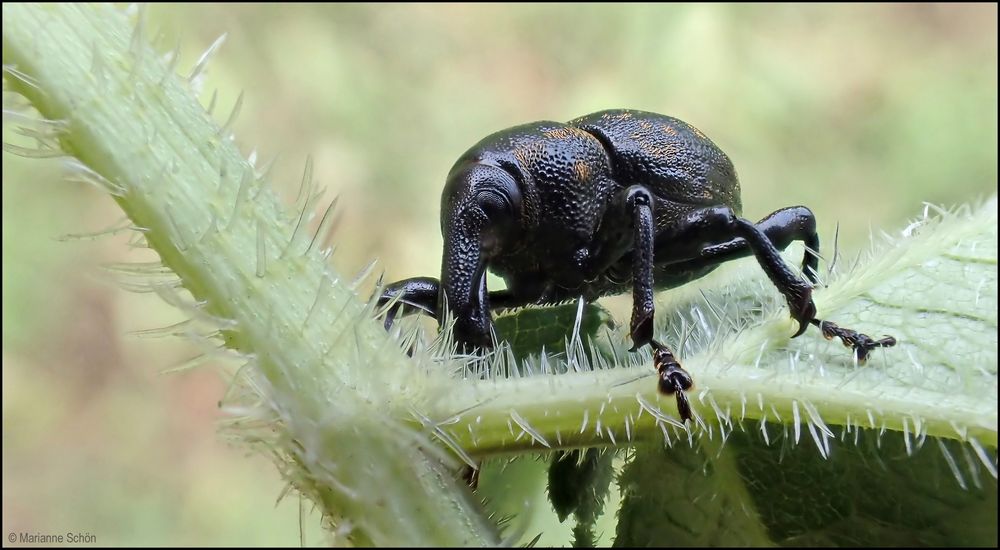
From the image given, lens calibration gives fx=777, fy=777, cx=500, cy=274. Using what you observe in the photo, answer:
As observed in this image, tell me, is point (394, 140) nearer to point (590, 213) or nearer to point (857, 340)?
point (590, 213)

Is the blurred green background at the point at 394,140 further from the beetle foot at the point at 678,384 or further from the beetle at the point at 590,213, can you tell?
the beetle foot at the point at 678,384

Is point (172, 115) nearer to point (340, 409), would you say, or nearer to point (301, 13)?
point (340, 409)

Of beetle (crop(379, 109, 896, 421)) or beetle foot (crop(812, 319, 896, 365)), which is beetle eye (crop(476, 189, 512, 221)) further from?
beetle foot (crop(812, 319, 896, 365))

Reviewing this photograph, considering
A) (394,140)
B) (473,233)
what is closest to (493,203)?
(473,233)

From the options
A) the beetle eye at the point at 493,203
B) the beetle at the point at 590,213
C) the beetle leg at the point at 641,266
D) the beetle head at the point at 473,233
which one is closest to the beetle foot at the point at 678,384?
the beetle leg at the point at 641,266

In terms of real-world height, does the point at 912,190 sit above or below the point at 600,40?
→ below

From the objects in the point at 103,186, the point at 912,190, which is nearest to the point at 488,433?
the point at 103,186
